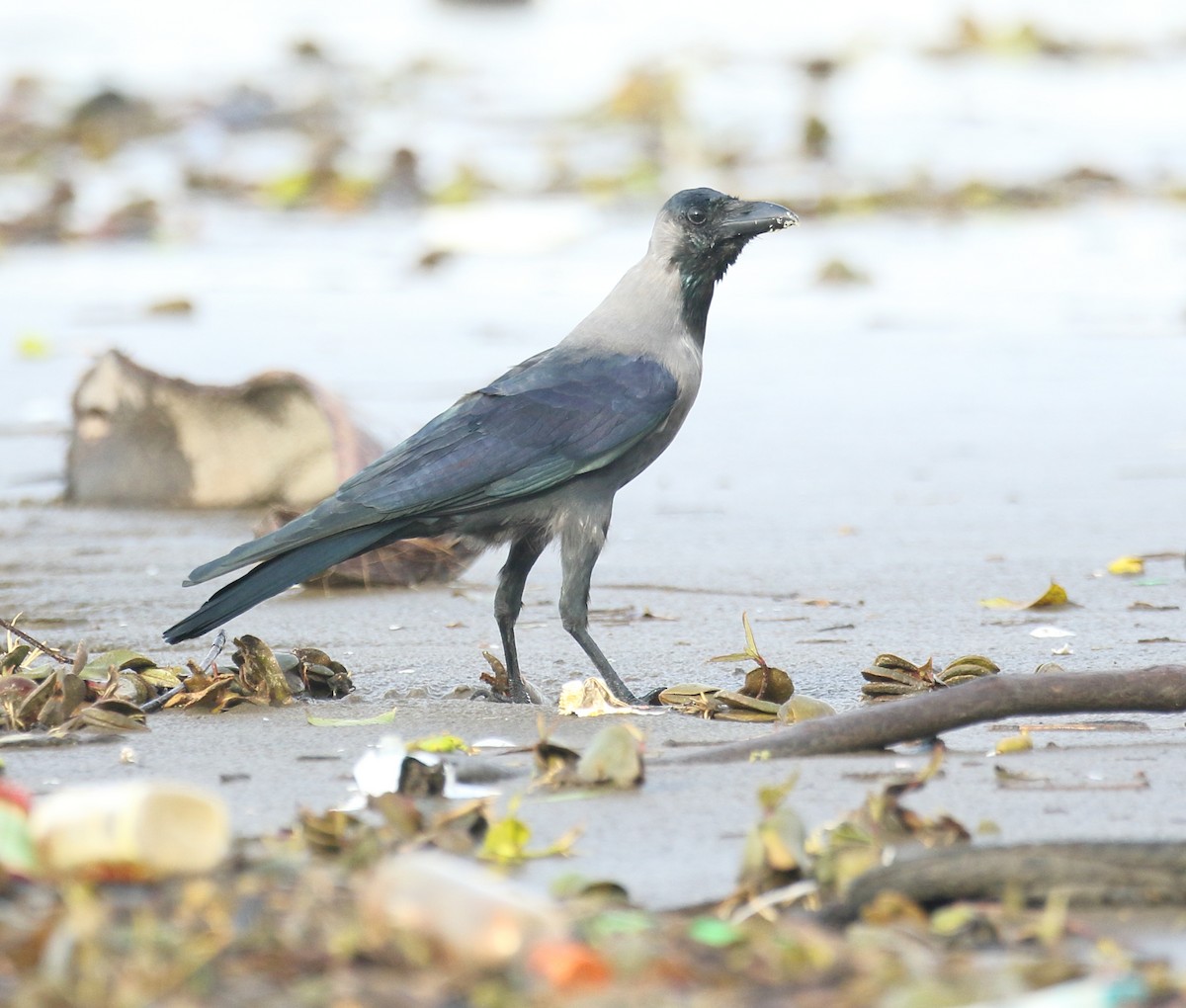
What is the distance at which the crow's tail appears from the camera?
403 cm

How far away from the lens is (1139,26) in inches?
974

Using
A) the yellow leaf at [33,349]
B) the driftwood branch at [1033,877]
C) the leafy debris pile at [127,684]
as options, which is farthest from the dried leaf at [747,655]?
the yellow leaf at [33,349]

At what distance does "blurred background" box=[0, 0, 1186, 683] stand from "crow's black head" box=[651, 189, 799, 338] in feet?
Result: 2.81

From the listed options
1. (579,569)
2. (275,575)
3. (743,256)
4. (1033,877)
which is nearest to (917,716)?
(1033,877)

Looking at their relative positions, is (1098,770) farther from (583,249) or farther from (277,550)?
(583,249)

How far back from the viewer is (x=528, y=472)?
4402 mm

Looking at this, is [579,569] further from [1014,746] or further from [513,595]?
[1014,746]

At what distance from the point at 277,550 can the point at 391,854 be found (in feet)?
5.14

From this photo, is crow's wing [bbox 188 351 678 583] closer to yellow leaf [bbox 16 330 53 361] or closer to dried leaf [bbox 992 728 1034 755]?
dried leaf [bbox 992 728 1034 755]

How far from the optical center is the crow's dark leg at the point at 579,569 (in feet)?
14.4

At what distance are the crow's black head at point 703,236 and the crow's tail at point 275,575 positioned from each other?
107cm

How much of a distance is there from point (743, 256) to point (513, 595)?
7.94 meters

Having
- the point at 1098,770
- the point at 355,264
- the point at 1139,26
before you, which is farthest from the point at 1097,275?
the point at 1139,26

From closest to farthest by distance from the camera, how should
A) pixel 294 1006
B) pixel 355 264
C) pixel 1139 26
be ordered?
1. pixel 294 1006
2. pixel 355 264
3. pixel 1139 26
